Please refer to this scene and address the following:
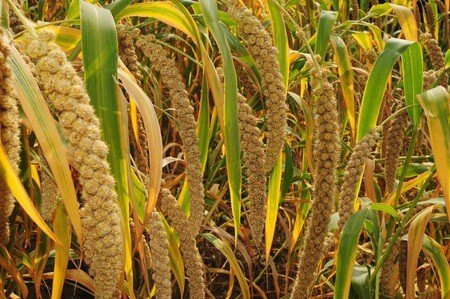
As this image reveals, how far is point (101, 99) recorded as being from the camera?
33.8 inches

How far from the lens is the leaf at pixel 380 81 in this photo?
4.54ft

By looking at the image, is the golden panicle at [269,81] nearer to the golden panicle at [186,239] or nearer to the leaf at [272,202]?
the golden panicle at [186,239]

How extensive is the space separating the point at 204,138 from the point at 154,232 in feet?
1.00

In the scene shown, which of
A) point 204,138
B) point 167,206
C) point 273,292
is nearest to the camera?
point 167,206

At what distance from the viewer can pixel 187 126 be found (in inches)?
44.0

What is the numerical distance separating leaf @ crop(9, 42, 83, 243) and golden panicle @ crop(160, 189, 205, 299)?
0.42m

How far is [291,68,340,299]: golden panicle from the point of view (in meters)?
1.12

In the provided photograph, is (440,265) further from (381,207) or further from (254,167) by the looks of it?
(254,167)

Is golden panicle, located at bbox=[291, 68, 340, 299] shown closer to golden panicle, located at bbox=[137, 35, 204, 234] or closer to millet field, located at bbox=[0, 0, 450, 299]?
millet field, located at bbox=[0, 0, 450, 299]

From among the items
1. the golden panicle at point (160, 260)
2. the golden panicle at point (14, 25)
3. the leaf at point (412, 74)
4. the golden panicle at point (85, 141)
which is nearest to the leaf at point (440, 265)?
the leaf at point (412, 74)

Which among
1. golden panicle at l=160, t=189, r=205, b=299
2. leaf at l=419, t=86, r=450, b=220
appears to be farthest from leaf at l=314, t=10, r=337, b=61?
golden panicle at l=160, t=189, r=205, b=299

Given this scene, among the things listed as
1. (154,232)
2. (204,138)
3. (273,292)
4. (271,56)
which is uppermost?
(271,56)

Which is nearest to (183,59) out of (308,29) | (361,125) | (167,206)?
(308,29)

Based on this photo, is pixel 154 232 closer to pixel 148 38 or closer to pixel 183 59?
pixel 148 38
